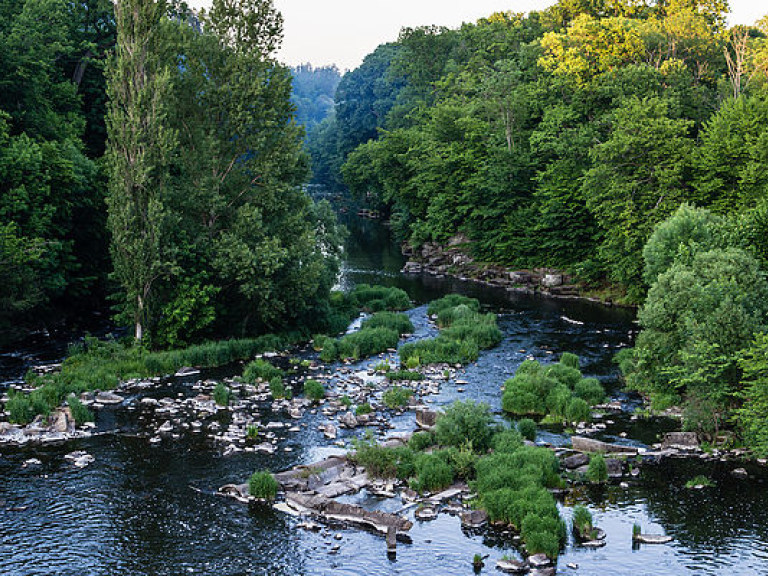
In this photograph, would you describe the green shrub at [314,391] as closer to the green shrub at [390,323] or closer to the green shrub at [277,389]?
the green shrub at [277,389]

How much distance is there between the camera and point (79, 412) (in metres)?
30.0

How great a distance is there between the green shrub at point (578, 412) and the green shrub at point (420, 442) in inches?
279

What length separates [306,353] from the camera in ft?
139

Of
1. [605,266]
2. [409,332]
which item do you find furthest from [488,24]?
[409,332]

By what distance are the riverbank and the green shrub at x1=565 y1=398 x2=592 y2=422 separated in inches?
1022

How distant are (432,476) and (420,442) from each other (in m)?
2.79

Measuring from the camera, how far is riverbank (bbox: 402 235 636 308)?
59763 millimetres

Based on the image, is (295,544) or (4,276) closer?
(295,544)

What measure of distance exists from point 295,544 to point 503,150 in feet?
176

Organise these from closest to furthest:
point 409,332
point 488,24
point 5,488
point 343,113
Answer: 1. point 5,488
2. point 409,332
3. point 488,24
4. point 343,113

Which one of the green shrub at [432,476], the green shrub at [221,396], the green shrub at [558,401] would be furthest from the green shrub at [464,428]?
the green shrub at [221,396]

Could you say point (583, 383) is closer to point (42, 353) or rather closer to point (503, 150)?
point (42, 353)

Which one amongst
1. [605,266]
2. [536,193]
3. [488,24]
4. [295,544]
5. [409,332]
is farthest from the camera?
[488,24]

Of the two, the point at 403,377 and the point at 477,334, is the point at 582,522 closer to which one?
the point at 403,377
